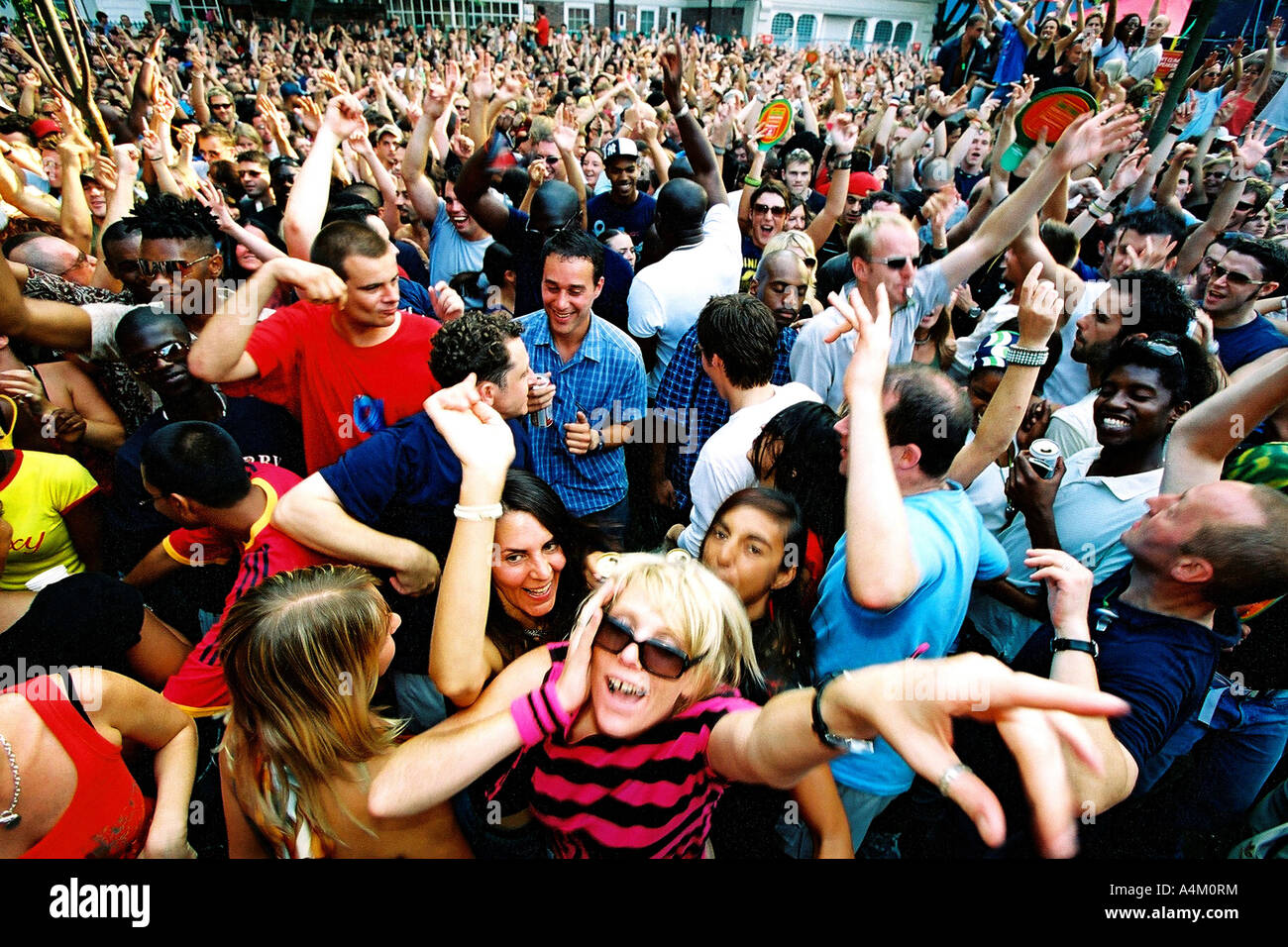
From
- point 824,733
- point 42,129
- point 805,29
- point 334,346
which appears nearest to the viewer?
point 824,733

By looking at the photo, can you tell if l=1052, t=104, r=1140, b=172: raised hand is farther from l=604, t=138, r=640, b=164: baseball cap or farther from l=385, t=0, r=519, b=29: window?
l=385, t=0, r=519, b=29: window

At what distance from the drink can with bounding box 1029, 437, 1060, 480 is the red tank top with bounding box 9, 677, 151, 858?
2.78m

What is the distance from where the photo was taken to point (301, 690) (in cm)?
142

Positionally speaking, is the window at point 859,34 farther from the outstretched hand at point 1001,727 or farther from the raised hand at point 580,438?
the outstretched hand at point 1001,727

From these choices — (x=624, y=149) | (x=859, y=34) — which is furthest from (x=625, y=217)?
(x=859, y=34)

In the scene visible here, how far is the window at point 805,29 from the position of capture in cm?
3862

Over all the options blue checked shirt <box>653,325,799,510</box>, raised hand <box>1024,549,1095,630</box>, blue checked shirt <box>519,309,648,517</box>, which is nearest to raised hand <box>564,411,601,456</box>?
blue checked shirt <box>519,309,648,517</box>


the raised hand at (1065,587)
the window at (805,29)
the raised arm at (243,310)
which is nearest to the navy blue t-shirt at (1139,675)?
the raised hand at (1065,587)

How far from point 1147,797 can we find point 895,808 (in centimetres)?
96

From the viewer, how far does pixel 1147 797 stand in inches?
94.0

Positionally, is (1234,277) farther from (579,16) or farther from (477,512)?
(579,16)

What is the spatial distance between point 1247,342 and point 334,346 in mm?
4332

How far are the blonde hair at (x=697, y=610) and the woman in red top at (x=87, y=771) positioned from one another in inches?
51.3

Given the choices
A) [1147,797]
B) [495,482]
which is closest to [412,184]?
[495,482]
